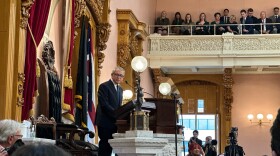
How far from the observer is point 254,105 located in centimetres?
2481

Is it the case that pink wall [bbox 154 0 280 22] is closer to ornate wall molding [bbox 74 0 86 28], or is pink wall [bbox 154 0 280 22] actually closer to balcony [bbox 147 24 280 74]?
balcony [bbox 147 24 280 74]

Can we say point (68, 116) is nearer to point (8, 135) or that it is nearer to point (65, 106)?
point (65, 106)

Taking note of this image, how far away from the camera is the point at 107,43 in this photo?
15797 millimetres

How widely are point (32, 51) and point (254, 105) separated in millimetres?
17260

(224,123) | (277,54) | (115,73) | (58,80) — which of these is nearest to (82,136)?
(58,80)

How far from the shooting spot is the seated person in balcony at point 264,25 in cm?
2290

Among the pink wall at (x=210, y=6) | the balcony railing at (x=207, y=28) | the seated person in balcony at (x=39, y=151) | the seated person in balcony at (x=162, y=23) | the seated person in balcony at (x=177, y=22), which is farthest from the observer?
the pink wall at (x=210, y=6)

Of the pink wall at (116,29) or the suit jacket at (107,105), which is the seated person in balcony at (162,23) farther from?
the suit jacket at (107,105)

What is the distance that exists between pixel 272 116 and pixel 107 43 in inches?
438

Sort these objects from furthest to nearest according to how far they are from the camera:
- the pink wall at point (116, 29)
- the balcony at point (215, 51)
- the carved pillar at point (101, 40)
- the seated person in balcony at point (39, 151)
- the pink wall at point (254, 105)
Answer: the pink wall at point (254, 105), the balcony at point (215, 51), the pink wall at point (116, 29), the carved pillar at point (101, 40), the seated person in balcony at point (39, 151)

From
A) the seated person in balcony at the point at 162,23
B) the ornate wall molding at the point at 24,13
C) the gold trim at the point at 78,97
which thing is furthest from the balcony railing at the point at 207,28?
the ornate wall molding at the point at 24,13

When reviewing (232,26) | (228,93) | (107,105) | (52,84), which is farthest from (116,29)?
(107,105)

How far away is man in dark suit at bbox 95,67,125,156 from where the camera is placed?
24.4 feet

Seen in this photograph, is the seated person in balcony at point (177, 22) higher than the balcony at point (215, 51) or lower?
higher
